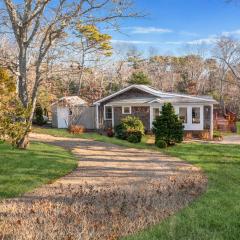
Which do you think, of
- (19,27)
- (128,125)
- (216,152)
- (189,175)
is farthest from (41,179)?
(128,125)

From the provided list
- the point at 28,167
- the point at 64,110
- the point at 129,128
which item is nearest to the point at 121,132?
the point at 129,128

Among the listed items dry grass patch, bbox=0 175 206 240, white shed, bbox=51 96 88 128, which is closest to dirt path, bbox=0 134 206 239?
dry grass patch, bbox=0 175 206 240

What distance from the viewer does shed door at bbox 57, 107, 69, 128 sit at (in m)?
36.4

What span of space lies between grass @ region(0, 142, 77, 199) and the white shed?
15.9m

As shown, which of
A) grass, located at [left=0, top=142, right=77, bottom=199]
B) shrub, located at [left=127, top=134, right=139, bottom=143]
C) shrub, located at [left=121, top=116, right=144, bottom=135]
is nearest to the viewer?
grass, located at [left=0, top=142, right=77, bottom=199]

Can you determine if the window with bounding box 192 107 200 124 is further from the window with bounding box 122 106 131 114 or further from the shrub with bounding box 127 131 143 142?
the shrub with bounding box 127 131 143 142

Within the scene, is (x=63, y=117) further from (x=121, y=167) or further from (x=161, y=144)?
(x=121, y=167)

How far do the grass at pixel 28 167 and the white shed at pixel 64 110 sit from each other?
52.2 feet

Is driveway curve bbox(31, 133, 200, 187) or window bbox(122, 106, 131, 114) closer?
driveway curve bbox(31, 133, 200, 187)

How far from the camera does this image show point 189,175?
13.2 m

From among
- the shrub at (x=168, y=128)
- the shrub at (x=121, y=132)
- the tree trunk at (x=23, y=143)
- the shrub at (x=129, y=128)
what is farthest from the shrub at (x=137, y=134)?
the tree trunk at (x=23, y=143)

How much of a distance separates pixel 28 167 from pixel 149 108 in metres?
18.9

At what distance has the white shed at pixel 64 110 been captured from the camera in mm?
35562

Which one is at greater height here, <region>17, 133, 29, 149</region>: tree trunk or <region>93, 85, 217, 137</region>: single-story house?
<region>93, 85, 217, 137</region>: single-story house
